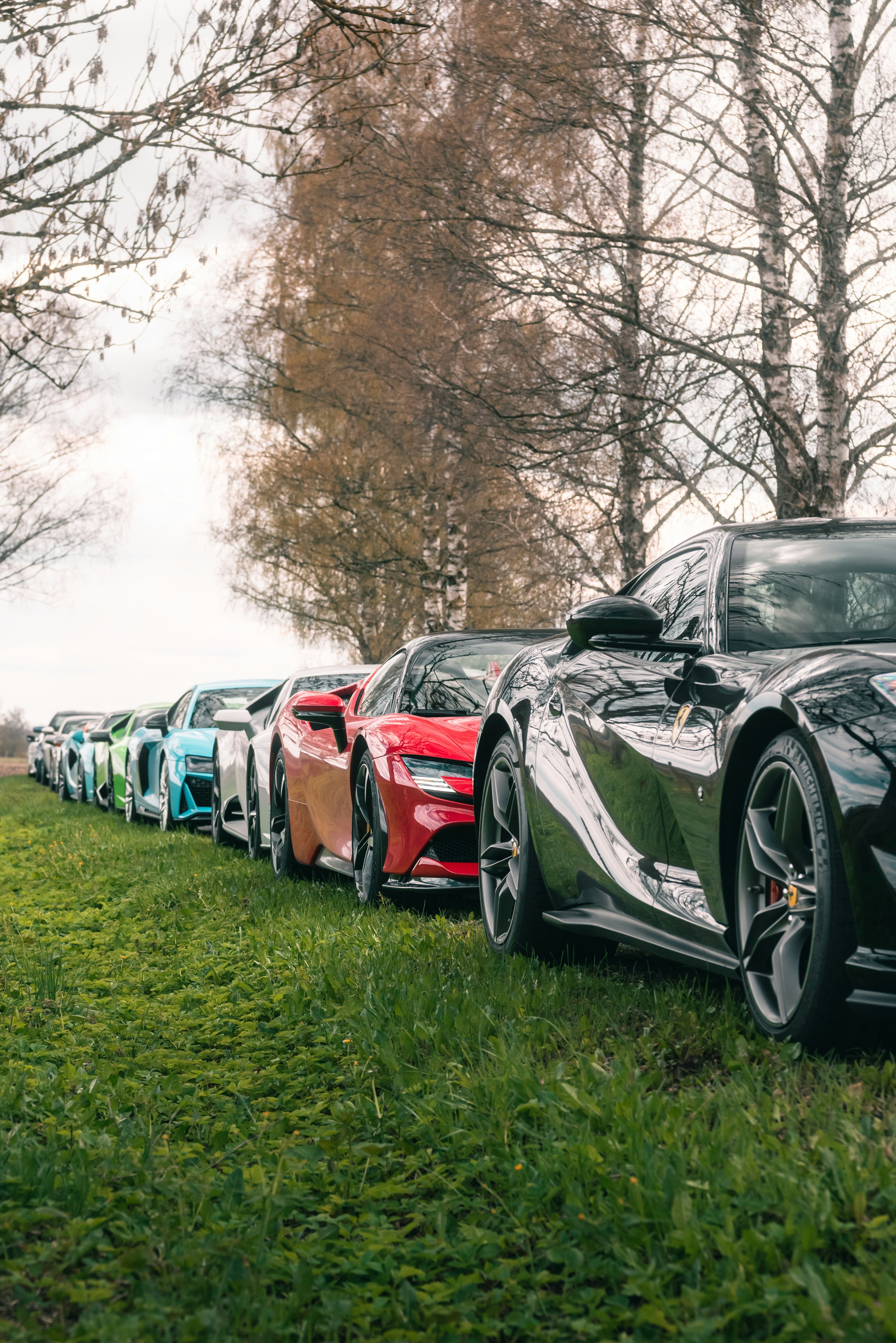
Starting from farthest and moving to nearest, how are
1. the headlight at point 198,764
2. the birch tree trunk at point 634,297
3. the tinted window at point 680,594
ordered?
the headlight at point 198,764 < the birch tree trunk at point 634,297 < the tinted window at point 680,594

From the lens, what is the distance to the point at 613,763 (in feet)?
14.5

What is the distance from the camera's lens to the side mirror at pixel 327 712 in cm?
809

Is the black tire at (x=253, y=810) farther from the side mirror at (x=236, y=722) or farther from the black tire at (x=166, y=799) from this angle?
the black tire at (x=166, y=799)

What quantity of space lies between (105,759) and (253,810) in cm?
958

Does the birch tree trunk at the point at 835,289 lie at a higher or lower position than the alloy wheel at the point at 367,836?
higher

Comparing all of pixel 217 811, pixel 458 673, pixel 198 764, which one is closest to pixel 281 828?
pixel 458 673

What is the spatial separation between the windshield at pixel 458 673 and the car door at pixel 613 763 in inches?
96.3

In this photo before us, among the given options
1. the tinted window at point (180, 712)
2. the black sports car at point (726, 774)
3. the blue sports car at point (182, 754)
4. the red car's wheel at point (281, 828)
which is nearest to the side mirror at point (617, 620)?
the black sports car at point (726, 774)

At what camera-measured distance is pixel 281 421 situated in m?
28.7

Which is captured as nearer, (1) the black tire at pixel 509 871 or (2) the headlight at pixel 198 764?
(1) the black tire at pixel 509 871

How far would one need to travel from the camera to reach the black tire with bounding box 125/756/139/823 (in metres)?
16.5

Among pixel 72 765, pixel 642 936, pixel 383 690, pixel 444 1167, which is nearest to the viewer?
pixel 444 1167

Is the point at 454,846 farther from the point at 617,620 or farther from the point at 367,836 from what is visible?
the point at 617,620

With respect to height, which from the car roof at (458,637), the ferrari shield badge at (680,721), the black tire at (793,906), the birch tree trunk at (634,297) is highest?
the birch tree trunk at (634,297)
